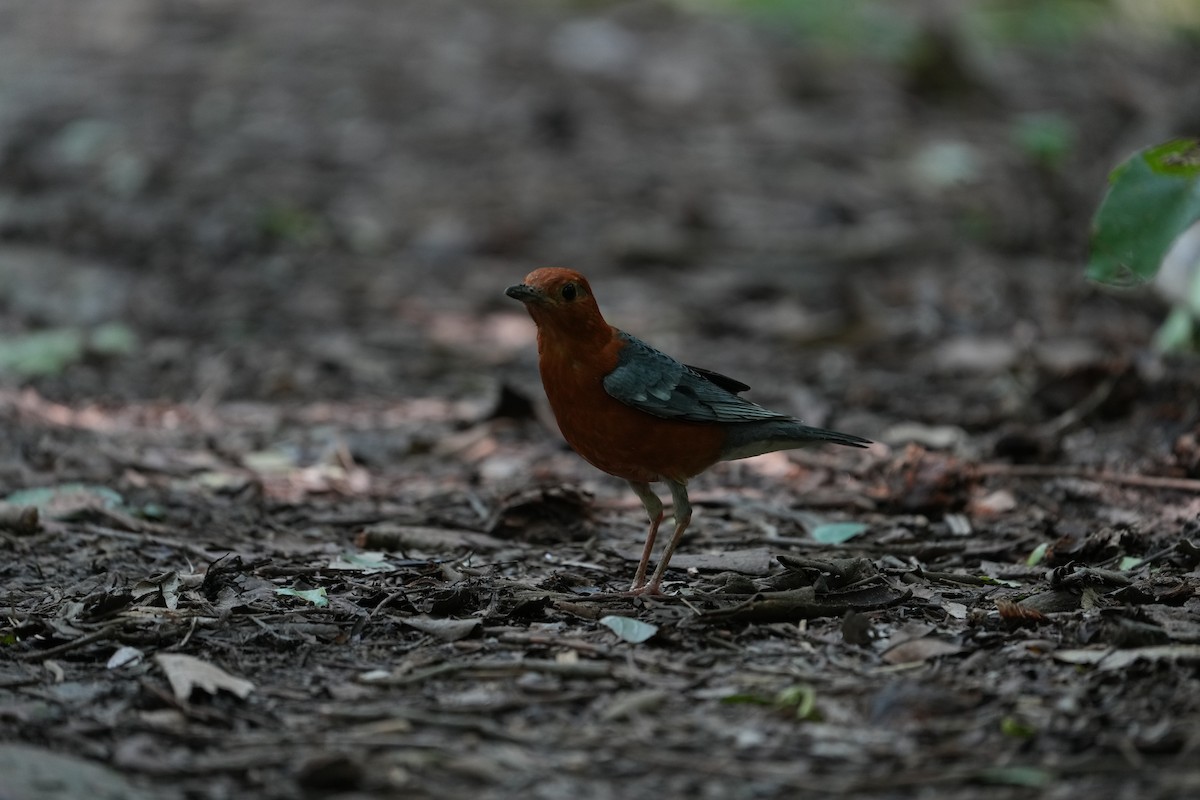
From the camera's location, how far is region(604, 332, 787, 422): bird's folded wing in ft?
15.1

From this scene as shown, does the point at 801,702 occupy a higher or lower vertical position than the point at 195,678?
higher

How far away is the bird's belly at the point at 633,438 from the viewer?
461 centimetres

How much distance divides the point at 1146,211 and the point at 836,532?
1663mm

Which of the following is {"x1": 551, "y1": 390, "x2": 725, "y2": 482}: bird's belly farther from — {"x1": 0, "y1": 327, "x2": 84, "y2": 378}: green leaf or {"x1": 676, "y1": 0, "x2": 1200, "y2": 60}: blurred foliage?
{"x1": 676, "y1": 0, "x2": 1200, "y2": 60}: blurred foliage

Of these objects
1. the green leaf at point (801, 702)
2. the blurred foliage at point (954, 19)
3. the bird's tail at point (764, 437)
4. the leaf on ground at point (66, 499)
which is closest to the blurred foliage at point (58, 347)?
the leaf on ground at point (66, 499)

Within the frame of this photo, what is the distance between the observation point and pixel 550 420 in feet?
23.3

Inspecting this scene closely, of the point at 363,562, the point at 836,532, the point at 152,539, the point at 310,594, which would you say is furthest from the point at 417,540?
the point at 836,532

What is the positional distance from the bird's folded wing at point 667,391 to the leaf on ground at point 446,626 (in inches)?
39.9

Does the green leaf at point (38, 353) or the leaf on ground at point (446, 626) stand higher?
the leaf on ground at point (446, 626)

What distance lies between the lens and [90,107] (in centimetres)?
1223

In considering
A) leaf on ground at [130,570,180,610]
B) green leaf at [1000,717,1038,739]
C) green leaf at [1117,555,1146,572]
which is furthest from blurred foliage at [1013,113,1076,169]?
leaf on ground at [130,570,180,610]

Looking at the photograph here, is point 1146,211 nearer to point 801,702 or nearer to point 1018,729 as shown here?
point 1018,729

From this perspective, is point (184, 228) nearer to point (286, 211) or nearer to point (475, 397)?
point (286, 211)

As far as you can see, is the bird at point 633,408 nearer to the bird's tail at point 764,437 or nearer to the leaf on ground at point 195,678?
the bird's tail at point 764,437
